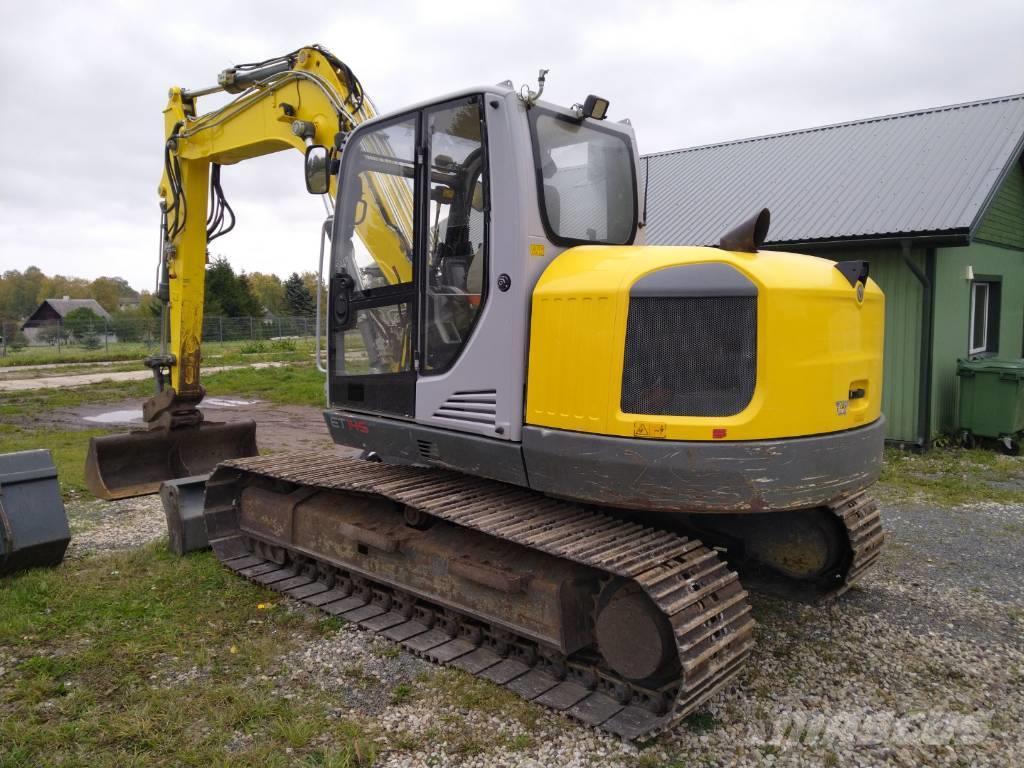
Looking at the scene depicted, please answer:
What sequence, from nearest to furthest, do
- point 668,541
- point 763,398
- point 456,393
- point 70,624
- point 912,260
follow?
point 763,398
point 668,541
point 456,393
point 70,624
point 912,260

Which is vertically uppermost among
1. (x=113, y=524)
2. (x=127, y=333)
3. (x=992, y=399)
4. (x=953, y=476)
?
(x=127, y=333)

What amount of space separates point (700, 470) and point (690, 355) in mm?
500

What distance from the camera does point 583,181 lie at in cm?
440

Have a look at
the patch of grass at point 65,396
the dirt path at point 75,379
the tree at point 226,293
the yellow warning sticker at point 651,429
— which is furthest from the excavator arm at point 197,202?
the tree at point 226,293

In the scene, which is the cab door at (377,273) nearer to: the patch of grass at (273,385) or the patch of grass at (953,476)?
the patch of grass at (953,476)

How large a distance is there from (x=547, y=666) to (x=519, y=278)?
1.92 meters

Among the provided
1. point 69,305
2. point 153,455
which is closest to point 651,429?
point 153,455

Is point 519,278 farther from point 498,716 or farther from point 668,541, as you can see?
point 498,716

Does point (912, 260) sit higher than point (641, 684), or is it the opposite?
point (912, 260)

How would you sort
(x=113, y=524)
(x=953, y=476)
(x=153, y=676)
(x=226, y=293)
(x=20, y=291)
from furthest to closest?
(x=20, y=291), (x=226, y=293), (x=953, y=476), (x=113, y=524), (x=153, y=676)

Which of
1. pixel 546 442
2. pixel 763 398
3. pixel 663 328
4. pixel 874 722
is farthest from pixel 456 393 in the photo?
pixel 874 722

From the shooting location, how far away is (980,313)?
12.4 metres

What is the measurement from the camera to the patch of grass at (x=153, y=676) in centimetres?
344

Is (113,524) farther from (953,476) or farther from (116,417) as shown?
(953,476)
